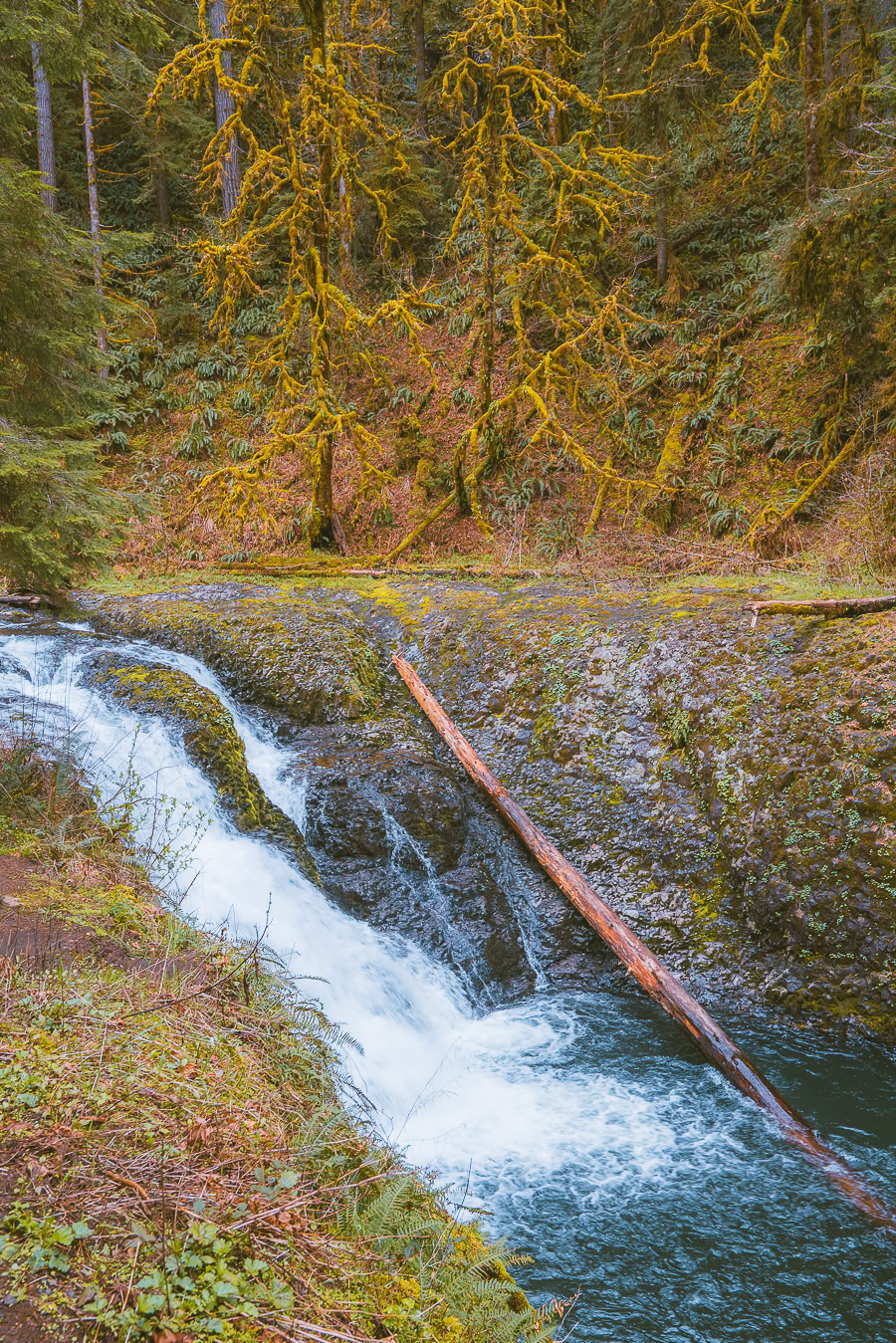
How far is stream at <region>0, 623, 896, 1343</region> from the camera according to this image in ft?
11.7

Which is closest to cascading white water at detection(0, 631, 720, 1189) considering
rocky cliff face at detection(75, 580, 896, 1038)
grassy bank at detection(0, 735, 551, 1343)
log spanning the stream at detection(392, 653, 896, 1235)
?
rocky cliff face at detection(75, 580, 896, 1038)

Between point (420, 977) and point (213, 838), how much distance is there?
194 cm

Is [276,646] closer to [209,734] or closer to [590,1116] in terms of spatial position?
[209,734]

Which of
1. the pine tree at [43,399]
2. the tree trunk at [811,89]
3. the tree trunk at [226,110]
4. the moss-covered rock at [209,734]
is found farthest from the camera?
the tree trunk at [226,110]

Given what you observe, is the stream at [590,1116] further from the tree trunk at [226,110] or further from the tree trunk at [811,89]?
the tree trunk at [226,110]

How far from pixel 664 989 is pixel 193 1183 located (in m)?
4.00

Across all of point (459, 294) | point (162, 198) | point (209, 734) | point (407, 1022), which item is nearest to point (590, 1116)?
point (407, 1022)

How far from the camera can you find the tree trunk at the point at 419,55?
822 inches

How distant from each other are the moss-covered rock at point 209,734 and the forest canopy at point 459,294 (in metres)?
1.76

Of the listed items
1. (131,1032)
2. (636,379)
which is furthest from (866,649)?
(636,379)

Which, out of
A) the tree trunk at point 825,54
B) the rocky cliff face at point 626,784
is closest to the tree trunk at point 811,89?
the tree trunk at point 825,54

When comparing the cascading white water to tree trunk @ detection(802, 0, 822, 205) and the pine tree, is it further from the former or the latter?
tree trunk @ detection(802, 0, 822, 205)

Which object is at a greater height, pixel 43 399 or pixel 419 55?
pixel 419 55

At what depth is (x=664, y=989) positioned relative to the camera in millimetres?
5312
